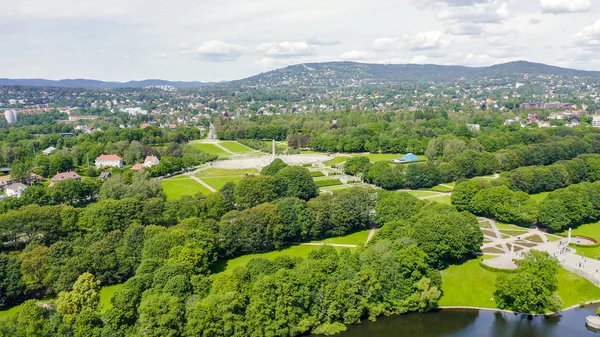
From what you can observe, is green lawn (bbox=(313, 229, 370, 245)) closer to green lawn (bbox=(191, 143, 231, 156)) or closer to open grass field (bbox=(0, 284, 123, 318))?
open grass field (bbox=(0, 284, 123, 318))

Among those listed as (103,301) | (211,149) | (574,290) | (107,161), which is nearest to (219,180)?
(107,161)

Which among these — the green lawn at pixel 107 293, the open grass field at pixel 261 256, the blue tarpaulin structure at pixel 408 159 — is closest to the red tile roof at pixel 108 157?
the blue tarpaulin structure at pixel 408 159

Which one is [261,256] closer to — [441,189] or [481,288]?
[481,288]

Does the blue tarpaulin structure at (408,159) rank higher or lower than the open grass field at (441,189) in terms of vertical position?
higher

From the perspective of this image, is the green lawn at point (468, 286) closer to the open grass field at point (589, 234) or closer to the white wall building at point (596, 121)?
the open grass field at point (589, 234)

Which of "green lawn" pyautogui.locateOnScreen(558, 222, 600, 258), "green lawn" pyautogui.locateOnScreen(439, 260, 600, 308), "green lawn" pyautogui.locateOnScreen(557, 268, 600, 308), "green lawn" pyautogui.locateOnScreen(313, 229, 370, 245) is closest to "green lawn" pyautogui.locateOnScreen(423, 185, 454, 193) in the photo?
"green lawn" pyautogui.locateOnScreen(558, 222, 600, 258)
